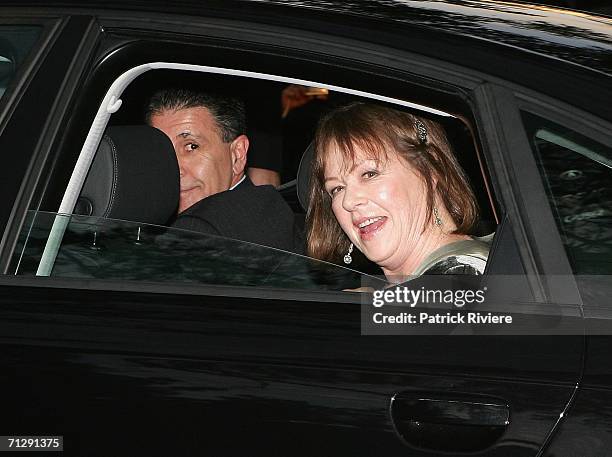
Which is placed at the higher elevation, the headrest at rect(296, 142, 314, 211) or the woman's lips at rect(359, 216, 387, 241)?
the headrest at rect(296, 142, 314, 211)

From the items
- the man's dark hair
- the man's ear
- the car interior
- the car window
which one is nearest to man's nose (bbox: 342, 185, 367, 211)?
the car interior

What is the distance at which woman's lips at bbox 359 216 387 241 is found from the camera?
8.32 feet

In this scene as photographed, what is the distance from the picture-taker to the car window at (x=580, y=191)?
193 cm

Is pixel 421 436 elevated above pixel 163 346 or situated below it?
below

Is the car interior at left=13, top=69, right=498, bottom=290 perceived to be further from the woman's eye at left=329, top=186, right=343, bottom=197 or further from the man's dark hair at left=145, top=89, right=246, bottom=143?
the woman's eye at left=329, top=186, right=343, bottom=197

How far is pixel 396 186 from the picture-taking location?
252 centimetres

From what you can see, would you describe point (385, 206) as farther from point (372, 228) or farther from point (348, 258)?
point (348, 258)

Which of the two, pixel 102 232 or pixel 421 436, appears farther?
pixel 102 232

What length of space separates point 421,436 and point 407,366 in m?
0.11

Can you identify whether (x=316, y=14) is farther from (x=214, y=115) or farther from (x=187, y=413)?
(x=214, y=115)

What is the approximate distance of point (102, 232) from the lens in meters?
2.16

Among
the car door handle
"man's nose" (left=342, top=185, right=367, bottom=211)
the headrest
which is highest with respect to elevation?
the headrest

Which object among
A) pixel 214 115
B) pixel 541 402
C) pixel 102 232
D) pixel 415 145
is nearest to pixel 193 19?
pixel 102 232

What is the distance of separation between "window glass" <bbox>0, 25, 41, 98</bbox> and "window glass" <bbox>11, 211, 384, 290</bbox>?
0.29m
